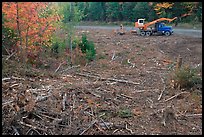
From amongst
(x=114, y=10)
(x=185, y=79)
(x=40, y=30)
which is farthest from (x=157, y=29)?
(x=185, y=79)

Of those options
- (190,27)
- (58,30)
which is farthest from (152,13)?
(58,30)

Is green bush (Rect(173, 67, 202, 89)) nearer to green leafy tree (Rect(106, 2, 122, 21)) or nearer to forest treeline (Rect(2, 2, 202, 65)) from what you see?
forest treeline (Rect(2, 2, 202, 65))

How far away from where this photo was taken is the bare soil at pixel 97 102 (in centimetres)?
834

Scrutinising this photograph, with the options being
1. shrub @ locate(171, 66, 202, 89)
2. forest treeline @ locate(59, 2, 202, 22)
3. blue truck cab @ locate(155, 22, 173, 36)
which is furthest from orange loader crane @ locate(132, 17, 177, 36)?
shrub @ locate(171, 66, 202, 89)

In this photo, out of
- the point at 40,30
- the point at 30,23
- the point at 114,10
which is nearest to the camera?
the point at 30,23

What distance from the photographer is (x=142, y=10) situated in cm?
3588

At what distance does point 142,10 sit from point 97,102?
27.3m

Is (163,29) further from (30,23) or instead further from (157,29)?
(30,23)

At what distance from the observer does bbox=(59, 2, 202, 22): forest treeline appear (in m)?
33.9

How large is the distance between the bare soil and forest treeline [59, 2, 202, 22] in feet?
59.7

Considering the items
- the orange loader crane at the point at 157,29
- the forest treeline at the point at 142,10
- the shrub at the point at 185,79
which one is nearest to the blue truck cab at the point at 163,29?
the orange loader crane at the point at 157,29

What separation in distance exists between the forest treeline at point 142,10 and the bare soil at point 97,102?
18.2 meters

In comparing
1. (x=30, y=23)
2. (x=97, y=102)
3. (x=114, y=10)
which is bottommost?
(x=97, y=102)

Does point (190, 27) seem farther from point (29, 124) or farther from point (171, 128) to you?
point (29, 124)
